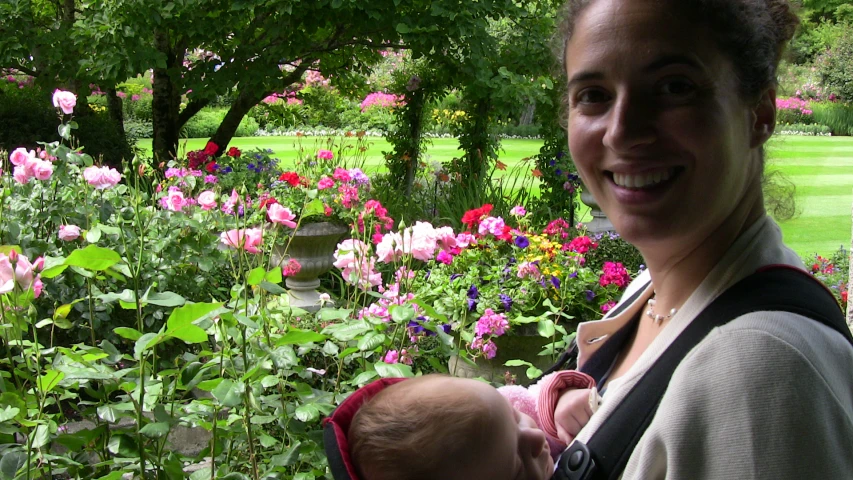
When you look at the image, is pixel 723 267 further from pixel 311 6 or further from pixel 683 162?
pixel 311 6

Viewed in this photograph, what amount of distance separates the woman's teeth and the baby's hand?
1.03 feet

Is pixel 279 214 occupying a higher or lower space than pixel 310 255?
higher

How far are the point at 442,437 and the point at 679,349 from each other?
31 centimetres

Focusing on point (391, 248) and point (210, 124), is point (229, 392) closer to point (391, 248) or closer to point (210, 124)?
point (391, 248)

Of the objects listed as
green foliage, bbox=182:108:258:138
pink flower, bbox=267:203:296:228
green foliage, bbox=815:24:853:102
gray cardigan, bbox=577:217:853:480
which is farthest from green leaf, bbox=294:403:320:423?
green foliage, bbox=182:108:258:138

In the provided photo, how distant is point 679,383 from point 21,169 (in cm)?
223

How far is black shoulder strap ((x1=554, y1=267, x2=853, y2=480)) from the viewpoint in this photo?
32.5 inches

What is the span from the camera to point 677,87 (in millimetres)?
914

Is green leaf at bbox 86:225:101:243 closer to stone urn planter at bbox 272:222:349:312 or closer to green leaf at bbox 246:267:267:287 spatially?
green leaf at bbox 246:267:267:287

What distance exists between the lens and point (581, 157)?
3.47 ft

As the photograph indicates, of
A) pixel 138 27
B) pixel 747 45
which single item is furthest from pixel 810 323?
pixel 138 27

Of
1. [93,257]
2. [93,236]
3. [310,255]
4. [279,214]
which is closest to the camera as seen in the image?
[93,257]

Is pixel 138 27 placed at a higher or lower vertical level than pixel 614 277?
higher

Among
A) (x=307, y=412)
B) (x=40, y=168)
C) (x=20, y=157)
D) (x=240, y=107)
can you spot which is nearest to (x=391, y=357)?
(x=307, y=412)
